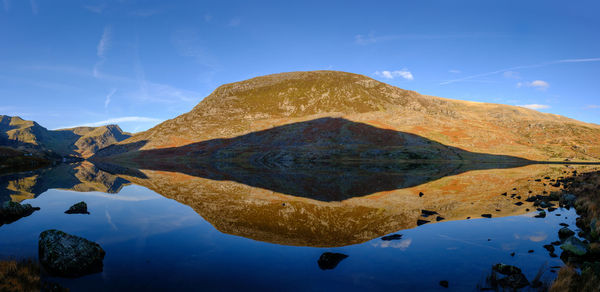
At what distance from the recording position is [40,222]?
52.2ft

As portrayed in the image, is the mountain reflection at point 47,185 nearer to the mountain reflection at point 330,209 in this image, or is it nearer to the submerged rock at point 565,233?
the mountain reflection at point 330,209

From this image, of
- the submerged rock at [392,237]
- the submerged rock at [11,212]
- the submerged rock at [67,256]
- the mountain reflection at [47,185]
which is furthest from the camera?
the mountain reflection at [47,185]

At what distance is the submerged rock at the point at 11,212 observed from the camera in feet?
55.0

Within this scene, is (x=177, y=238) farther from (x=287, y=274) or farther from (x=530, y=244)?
(x=530, y=244)

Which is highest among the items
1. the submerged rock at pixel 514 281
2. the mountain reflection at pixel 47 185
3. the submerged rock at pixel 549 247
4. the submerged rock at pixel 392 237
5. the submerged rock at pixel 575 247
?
the mountain reflection at pixel 47 185

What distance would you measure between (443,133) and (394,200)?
260 feet

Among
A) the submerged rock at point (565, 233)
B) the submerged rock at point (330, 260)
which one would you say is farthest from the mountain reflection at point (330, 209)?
the submerged rock at point (565, 233)

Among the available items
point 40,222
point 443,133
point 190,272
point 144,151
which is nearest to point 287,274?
point 190,272

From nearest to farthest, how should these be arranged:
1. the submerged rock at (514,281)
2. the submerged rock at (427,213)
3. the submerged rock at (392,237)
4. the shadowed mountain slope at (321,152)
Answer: the submerged rock at (514,281), the submerged rock at (392,237), the submerged rock at (427,213), the shadowed mountain slope at (321,152)

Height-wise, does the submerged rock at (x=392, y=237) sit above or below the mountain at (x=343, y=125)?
below

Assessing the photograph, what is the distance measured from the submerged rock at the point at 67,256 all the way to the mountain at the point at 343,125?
249 ft

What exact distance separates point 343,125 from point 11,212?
90733 millimetres

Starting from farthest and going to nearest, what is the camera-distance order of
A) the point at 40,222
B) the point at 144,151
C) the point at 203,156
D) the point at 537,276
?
the point at 144,151 < the point at 203,156 < the point at 40,222 < the point at 537,276

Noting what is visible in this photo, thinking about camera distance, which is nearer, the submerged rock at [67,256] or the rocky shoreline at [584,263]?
the rocky shoreline at [584,263]
